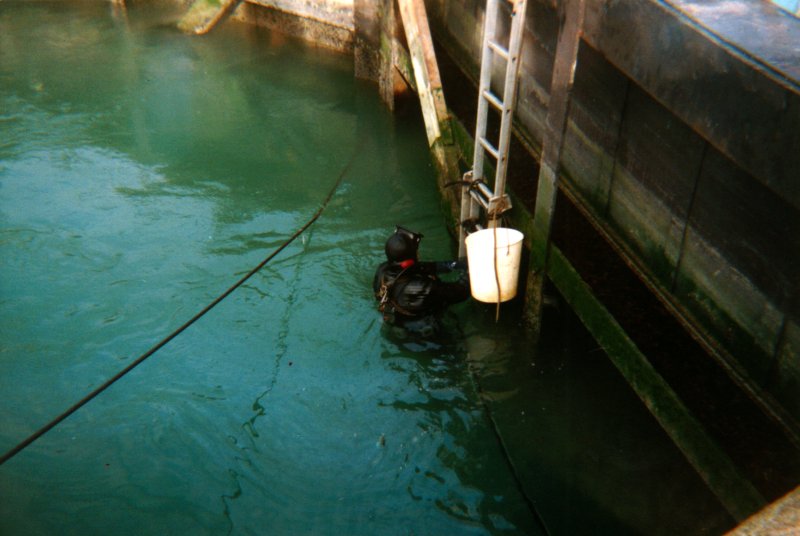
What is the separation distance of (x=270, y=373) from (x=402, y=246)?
65.2 inches

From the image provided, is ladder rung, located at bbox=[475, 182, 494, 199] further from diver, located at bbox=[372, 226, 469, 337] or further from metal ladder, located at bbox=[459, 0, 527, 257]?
diver, located at bbox=[372, 226, 469, 337]

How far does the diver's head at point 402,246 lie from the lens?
591 centimetres

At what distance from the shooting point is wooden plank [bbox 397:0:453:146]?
7434 mm

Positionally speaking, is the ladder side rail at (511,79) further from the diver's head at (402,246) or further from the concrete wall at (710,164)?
the diver's head at (402,246)

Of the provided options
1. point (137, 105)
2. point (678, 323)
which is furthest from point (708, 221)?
point (137, 105)

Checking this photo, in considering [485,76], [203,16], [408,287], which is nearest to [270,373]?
[408,287]

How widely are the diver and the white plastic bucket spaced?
33 cm

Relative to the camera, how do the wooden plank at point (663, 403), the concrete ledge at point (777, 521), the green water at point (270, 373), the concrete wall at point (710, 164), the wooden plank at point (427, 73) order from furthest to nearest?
the wooden plank at point (427, 73), the green water at point (270, 373), the wooden plank at point (663, 403), the concrete wall at point (710, 164), the concrete ledge at point (777, 521)

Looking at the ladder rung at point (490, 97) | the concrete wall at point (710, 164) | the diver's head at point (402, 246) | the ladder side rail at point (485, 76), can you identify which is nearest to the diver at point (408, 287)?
the diver's head at point (402, 246)

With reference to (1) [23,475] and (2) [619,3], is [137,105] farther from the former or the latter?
(2) [619,3]

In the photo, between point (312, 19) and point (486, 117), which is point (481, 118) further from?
point (312, 19)

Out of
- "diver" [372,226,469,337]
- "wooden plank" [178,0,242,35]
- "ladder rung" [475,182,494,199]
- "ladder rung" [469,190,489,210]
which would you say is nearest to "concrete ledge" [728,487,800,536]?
"diver" [372,226,469,337]

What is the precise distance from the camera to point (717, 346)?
14.1 ft

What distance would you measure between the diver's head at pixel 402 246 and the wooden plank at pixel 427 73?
1804mm
